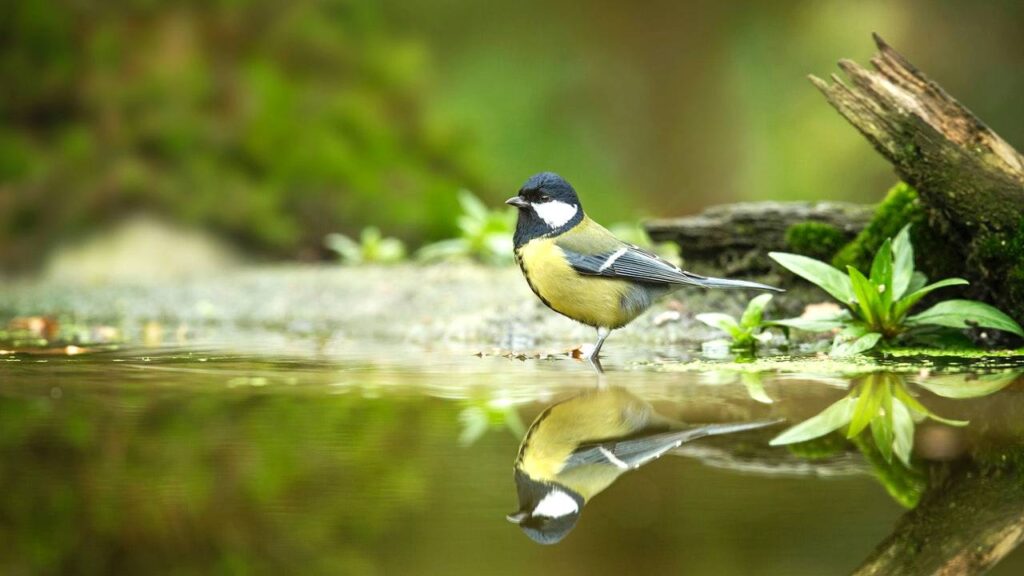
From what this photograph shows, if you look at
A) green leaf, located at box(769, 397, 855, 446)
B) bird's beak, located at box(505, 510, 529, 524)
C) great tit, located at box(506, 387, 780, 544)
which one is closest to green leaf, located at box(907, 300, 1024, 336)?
green leaf, located at box(769, 397, 855, 446)

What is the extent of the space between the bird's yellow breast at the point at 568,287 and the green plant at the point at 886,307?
740 millimetres

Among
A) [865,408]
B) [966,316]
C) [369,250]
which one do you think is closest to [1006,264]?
[966,316]

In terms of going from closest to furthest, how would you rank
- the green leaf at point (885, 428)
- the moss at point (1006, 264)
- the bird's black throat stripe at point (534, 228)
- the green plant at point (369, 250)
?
the green leaf at point (885, 428) → the moss at point (1006, 264) → the bird's black throat stripe at point (534, 228) → the green plant at point (369, 250)

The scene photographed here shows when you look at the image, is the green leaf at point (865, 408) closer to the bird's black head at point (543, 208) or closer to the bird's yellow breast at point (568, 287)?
the bird's yellow breast at point (568, 287)

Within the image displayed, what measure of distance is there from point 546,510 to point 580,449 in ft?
1.89

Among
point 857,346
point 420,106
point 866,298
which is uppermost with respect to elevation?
point 420,106

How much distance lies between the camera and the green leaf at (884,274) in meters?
4.76

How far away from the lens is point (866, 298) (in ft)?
15.7

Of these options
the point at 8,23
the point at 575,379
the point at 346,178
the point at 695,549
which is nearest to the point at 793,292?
the point at 575,379

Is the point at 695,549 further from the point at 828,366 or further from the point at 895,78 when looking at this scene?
the point at 895,78

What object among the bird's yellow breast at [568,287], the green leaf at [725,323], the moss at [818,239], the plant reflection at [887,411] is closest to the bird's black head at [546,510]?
the plant reflection at [887,411]

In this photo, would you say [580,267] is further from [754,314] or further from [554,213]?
[754,314]

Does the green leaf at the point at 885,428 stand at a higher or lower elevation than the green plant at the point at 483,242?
lower

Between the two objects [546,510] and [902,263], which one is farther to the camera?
[902,263]
